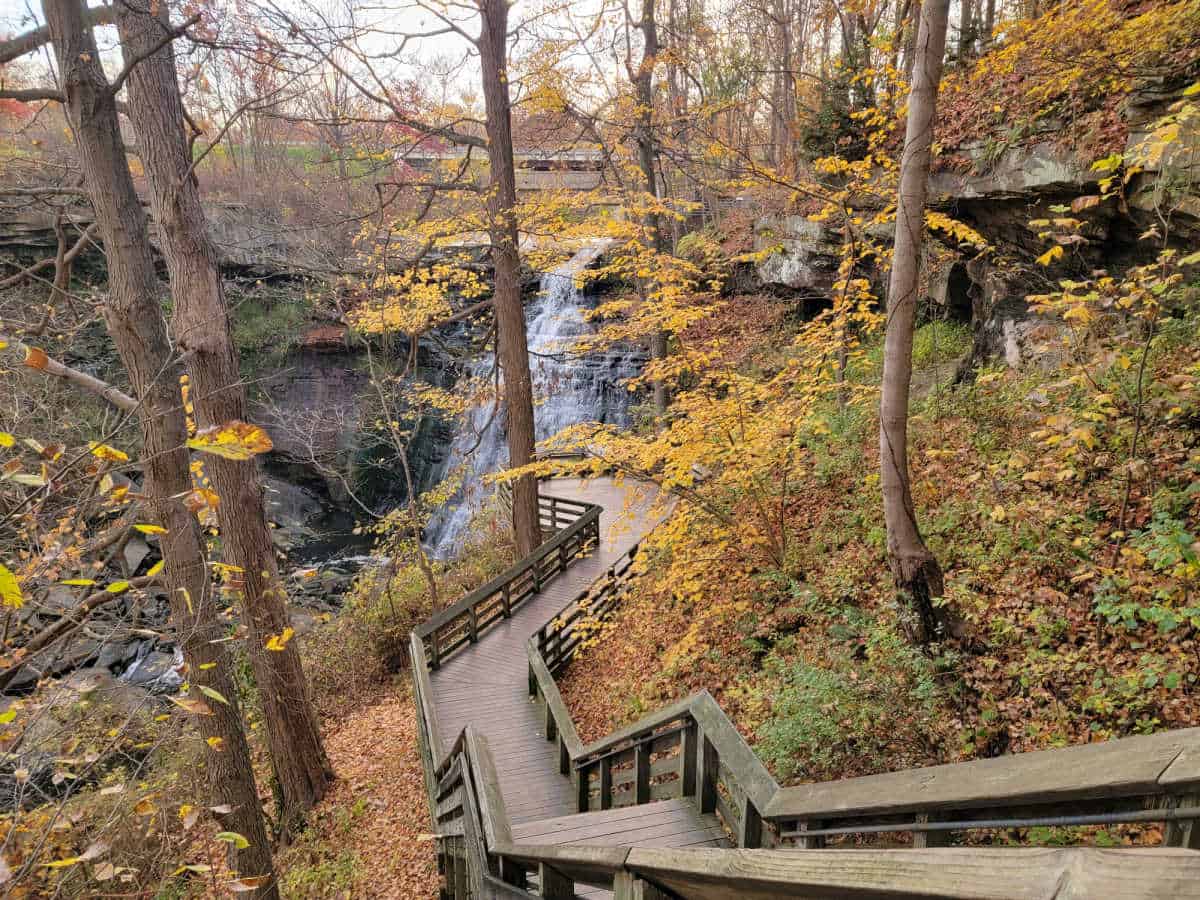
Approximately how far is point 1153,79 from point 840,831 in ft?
29.0

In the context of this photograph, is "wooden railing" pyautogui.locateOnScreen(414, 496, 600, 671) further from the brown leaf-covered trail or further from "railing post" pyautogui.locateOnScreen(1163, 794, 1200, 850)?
"railing post" pyautogui.locateOnScreen(1163, 794, 1200, 850)

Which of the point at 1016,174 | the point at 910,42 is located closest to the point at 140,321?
the point at 1016,174

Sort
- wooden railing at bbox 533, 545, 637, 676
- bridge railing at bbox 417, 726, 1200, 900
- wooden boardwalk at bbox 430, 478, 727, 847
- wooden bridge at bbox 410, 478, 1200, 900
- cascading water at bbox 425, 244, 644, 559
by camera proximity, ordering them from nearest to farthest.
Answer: bridge railing at bbox 417, 726, 1200, 900, wooden bridge at bbox 410, 478, 1200, 900, wooden boardwalk at bbox 430, 478, 727, 847, wooden railing at bbox 533, 545, 637, 676, cascading water at bbox 425, 244, 644, 559

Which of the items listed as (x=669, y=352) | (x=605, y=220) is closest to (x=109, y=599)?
(x=605, y=220)

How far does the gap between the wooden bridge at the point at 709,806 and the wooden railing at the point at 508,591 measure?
2.3 inches

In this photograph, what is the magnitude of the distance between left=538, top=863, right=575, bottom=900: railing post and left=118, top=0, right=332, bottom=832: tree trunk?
3.23 m

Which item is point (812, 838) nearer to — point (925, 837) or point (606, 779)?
point (925, 837)

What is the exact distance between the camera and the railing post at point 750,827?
126 inches

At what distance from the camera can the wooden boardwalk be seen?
3.88 metres

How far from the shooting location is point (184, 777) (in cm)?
797

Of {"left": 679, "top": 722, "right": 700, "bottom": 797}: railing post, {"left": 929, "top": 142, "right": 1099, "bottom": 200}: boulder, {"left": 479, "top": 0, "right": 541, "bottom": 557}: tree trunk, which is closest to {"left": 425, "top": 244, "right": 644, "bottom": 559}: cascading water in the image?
{"left": 479, "top": 0, "right": 541, "bottom": 557}: tree trunk

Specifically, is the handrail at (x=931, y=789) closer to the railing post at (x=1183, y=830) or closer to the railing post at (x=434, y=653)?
the railing post at (x=1183, y=830)

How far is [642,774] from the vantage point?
4.72 m

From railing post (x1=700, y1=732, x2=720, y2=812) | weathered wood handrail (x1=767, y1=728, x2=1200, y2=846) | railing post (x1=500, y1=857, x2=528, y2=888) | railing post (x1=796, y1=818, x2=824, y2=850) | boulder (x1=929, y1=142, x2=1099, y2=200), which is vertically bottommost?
railing post (x1=500, y1=857, x2=528, y2=888)
